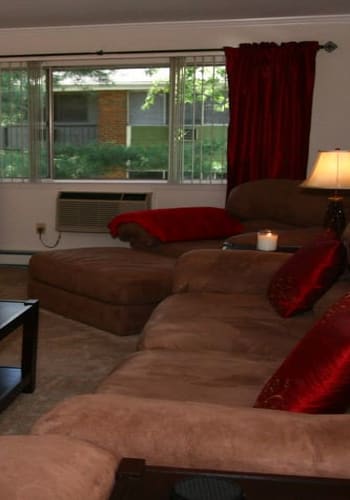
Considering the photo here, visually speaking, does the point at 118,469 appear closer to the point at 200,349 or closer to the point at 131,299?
the point at 200,349

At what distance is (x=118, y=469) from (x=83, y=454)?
6cm

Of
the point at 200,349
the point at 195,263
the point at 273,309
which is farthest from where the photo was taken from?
the point at 195,263

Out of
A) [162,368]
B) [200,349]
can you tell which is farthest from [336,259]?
[162,368]

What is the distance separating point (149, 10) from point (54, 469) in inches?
169

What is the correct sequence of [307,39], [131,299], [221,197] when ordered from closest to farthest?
[131,299], [307,39], [221,197]

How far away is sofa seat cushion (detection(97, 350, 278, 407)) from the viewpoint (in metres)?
1.52

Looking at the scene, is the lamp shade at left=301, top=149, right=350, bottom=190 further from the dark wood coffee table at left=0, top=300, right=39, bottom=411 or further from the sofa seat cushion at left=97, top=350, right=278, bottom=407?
the dark wood coffee table at left=0, top=300, right=39, bottom=411

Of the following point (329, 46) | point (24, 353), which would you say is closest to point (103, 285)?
point (24, 353)

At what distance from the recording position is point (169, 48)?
4969 millimetres

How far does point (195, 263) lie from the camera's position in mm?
2748

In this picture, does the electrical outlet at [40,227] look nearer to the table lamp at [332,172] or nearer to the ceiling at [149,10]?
the ceiling at [149,10]

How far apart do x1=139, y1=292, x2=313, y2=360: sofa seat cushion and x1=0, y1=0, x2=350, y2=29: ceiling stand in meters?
2.72

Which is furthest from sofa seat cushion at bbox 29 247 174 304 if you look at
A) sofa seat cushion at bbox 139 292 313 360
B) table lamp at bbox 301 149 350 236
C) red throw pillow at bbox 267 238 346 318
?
red throw pillow at bbox 267 238 346 318

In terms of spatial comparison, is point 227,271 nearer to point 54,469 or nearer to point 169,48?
point 54,469
